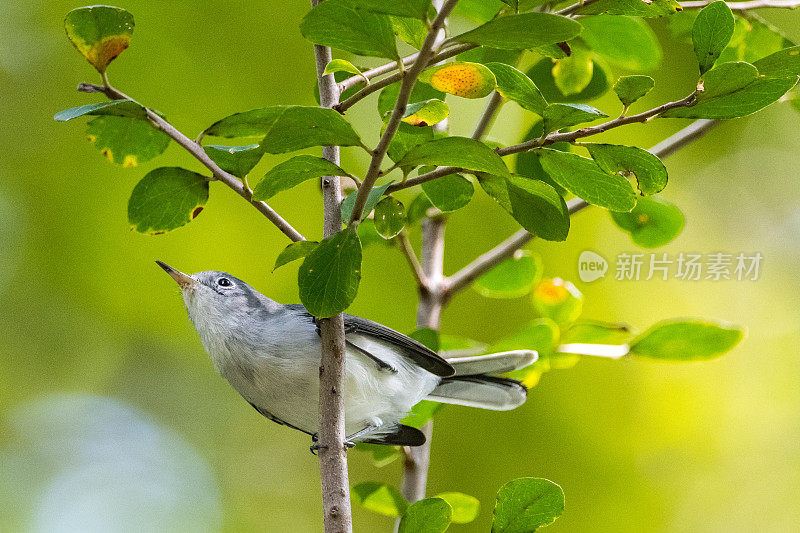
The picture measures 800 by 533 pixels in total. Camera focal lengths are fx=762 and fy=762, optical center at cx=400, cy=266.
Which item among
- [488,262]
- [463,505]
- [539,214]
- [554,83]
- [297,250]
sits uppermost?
[554,83]

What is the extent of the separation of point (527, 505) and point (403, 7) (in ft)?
2.08

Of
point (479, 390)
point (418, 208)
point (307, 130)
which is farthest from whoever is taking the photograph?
point (479, 390)

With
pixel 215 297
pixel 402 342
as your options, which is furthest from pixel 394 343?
pixel 215 297

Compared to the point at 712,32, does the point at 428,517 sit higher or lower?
lower

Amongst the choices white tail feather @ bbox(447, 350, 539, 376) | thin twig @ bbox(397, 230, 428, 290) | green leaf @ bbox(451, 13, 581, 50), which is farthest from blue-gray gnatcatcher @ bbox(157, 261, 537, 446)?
green leaf @ bbox(451, 13, 581, 50)

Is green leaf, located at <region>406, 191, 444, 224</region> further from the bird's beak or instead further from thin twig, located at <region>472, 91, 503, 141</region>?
the bird's beak

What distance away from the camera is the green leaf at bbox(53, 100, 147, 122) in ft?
2.88

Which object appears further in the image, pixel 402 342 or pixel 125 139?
pixel 402 342

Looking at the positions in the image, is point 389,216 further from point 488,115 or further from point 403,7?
point 488,115

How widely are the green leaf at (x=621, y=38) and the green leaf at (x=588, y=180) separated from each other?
0.64 metres

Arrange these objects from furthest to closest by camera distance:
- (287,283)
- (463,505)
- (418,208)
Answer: (287,283), (418,208), (463,505)

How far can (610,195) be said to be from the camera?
93 centimetres

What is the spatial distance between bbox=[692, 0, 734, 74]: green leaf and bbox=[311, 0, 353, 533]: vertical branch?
464 mm

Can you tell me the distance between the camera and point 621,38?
1.48 metres
